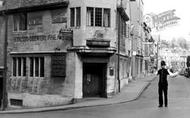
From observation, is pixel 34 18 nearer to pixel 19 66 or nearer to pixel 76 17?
pixel 19 66

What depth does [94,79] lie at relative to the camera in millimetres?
25906

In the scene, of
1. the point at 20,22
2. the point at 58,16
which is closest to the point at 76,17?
the point at 58,16

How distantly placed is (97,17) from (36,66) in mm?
5944

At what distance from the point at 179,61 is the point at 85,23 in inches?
4057

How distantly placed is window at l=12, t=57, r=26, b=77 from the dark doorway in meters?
5.53

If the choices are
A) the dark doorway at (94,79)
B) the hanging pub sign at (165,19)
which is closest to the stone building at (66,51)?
the dark doorway at (94,79)

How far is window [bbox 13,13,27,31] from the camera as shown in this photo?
2866cm

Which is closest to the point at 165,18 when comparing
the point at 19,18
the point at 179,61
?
the point at 179,61

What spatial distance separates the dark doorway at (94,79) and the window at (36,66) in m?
3.39

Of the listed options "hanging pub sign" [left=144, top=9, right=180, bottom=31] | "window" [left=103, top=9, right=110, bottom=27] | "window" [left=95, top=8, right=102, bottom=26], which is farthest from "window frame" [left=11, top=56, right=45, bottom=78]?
"hanging pub sign" [left=144, top=9, right=180, bottom=31]

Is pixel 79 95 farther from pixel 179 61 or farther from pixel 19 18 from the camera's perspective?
pixel 179 61

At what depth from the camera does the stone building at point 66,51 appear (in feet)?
81.5

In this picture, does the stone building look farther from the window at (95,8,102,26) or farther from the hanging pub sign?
the hanging pub sign

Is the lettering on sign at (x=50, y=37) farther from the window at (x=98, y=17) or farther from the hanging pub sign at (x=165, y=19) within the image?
the hanging pub sign at (x=165, y=19)
